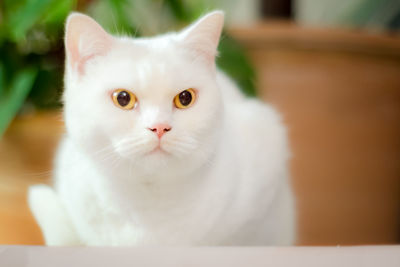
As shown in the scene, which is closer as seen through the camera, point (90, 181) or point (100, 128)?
point (100, 128)

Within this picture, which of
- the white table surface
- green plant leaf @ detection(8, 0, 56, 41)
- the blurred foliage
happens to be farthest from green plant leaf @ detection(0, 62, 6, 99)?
the white table surface

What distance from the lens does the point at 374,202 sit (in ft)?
4.92

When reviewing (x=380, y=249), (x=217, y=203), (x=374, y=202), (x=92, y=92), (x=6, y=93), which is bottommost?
(x=380, y=249)

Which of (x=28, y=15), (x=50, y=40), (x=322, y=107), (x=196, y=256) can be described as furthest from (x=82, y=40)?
(x=322, y=107)

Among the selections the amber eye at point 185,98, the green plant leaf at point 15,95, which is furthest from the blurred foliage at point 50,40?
the amber eye at point 185,98

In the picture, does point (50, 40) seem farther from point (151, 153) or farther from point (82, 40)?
point (151, 153)

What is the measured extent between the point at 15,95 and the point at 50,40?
0.24m

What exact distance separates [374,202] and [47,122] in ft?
3.52

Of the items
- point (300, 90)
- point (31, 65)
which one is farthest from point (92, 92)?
point (300, 90)

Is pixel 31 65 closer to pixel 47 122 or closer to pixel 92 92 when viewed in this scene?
pixel 47 122

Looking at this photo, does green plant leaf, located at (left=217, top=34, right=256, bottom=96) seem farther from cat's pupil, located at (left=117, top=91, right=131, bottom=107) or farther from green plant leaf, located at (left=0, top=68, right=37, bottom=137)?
cat's pupil, located at (left=117, top=91, right=131, bottom=107)

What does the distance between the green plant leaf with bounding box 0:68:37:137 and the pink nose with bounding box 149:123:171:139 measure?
697 millimetres

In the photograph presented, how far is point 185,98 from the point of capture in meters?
0.72

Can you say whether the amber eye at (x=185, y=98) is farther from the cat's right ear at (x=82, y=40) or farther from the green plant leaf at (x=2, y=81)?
the green plant leaf at (x=2, y=81)
